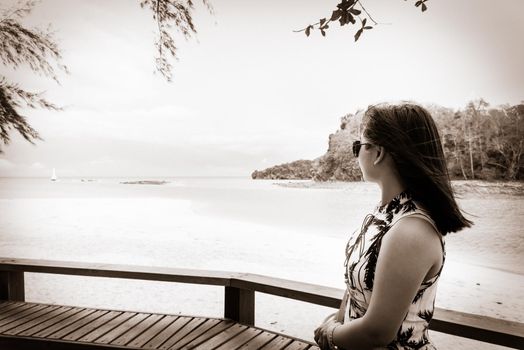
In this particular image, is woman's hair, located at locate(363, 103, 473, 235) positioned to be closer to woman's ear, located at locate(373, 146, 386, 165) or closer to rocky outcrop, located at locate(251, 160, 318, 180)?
woman's ear, located at locate(373, 146, 386, 165)

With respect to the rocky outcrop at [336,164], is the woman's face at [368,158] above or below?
below

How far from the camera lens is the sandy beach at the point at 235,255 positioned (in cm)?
605

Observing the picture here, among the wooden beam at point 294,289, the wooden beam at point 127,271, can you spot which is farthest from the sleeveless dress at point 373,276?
the wooden beam at point 127,271

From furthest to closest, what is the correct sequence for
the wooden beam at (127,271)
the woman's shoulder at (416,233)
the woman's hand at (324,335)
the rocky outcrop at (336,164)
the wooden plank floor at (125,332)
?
the rocky outcrop at (336,164) → the wooden beam at (127,271) → the wooden plank floor at (125,332) → the woman's hand at (324,335) → the woman's shoulder at (416,233)

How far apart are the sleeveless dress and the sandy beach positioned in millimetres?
2921

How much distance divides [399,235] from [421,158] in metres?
0.24

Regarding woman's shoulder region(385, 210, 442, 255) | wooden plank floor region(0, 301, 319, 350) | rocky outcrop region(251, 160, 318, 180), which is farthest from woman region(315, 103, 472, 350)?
rocky outcrop region(251, 160, 318, 180)

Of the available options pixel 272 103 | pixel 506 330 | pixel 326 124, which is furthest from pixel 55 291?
pixel 272 103

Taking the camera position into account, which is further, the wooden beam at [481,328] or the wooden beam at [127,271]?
the wooden beam at [127,271]

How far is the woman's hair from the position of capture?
937 mm

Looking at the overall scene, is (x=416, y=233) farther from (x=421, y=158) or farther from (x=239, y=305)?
(x=239, y=305)

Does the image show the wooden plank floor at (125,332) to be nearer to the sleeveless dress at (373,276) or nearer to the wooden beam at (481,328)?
the wooden beam at (481,328)

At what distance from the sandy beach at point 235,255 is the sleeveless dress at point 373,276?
2.92 meters

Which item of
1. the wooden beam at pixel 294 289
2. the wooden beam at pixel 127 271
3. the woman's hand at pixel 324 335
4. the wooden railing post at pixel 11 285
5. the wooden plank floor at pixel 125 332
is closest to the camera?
the woman's hand at pixel 324 335
